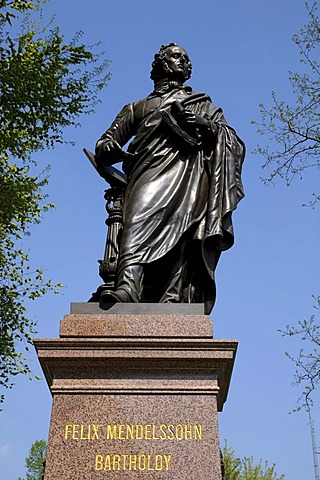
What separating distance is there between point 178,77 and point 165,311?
9.96 ft

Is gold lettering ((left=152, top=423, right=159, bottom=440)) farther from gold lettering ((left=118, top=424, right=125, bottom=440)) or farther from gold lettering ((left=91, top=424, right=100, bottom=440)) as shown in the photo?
gold lettering ((left=91, top=424, right=100, bottom=440))

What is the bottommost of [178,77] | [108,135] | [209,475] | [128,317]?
[209,475]

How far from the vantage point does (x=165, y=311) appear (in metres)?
5.97

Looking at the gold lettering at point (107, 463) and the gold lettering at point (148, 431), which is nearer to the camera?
the gold lettering at point (107, 463)

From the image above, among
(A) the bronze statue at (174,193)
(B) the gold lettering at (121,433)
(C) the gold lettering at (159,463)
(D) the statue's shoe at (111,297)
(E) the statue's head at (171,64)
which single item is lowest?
(C) the gold lettering at (159,463)

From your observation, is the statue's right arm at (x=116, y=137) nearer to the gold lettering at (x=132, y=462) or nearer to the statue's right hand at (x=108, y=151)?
the statue's right hand at (x=108, y=151)

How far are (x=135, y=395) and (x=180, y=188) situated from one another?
2.27m

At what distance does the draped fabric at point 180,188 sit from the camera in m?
6.63

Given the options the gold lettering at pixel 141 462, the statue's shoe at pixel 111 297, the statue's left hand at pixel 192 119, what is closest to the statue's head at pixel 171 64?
the statue's left hand at pixel 192 119

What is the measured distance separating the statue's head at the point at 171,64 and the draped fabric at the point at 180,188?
1.23ft

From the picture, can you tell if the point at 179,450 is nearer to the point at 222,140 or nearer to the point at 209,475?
the point at 209,475

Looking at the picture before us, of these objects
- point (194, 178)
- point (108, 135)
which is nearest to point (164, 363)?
point (194, 178)

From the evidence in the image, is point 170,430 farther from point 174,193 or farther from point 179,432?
point 174,193

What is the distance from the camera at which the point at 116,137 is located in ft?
24.8
